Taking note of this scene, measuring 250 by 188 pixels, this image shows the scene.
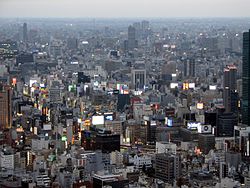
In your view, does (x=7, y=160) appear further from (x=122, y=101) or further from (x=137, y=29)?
(x=137, y=29)

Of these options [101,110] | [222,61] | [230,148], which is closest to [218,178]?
[230,148]

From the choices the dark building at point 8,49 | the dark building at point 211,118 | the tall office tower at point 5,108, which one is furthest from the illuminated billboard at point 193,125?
the dark building at point 8,49

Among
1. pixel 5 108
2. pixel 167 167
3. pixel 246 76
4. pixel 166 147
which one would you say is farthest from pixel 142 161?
pixel 246 76

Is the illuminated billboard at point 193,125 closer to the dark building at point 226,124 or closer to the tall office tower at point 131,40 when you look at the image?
the dark building at point 226,124

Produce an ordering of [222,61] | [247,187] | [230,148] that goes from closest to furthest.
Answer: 1. [247,187]
2. [230,148]
3. [222,61]

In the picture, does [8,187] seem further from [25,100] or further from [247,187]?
[25,100]
